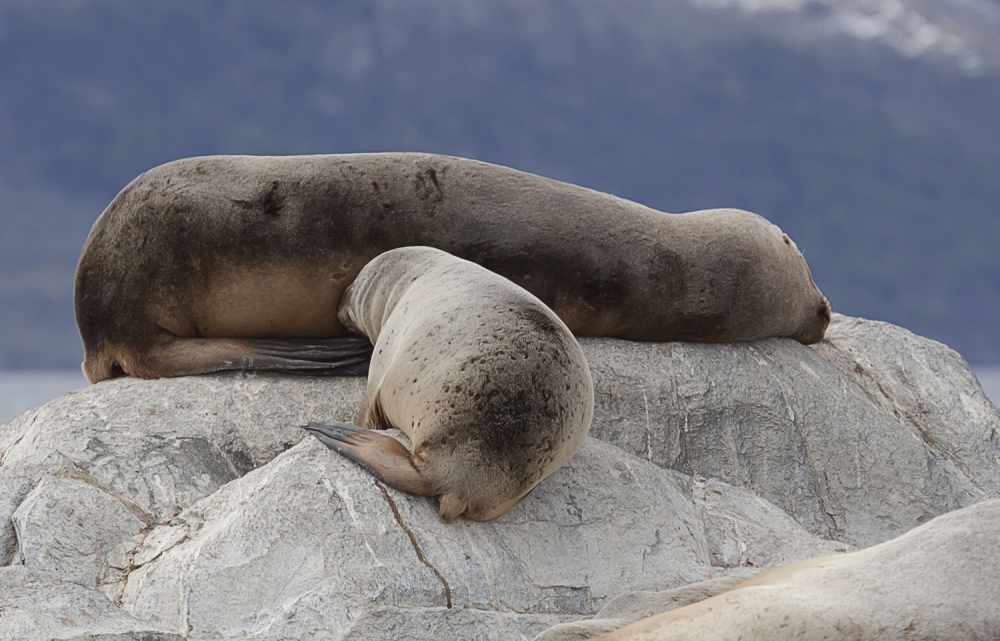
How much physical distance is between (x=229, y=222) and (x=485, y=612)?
107 inches

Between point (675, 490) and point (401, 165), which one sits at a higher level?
point (401, 165)

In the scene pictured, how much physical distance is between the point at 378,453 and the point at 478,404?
42cm

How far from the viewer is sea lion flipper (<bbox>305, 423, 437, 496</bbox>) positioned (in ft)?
13.5

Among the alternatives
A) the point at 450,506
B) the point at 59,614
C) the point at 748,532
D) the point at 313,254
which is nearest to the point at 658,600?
the point at 450,506

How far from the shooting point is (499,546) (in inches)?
162

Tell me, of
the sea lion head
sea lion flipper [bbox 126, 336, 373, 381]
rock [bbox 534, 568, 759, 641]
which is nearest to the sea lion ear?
rock [bbox 534, 568, 759, 641]

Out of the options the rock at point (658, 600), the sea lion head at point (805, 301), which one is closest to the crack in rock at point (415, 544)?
the rock at point (658, 600)

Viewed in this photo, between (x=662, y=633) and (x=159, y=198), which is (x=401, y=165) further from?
(x=662, y=633)

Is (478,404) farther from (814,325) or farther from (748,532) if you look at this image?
(814,325)

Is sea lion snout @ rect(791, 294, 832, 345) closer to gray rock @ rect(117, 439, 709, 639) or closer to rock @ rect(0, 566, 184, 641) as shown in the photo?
gray rock @ rect(117, 439, 709, 639)

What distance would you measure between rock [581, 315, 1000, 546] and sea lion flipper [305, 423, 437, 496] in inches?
57.0

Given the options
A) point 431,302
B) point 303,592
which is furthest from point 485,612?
point 431,302

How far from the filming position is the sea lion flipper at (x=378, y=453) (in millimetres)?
4113

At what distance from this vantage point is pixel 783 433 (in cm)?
590
